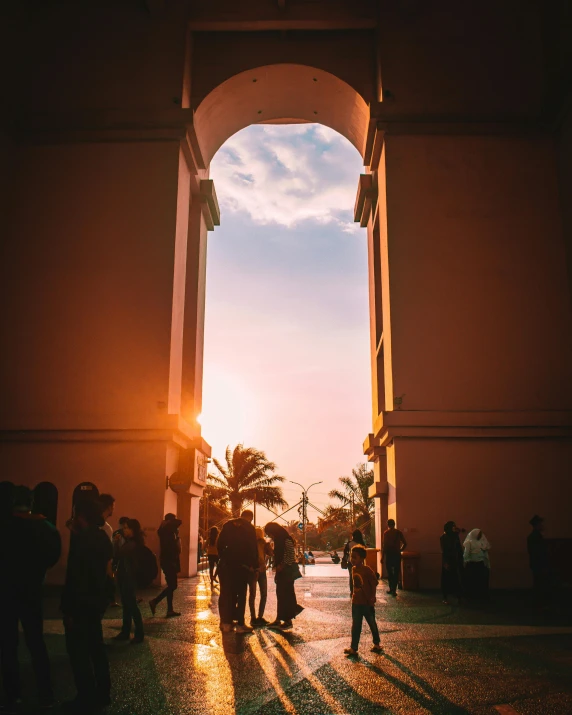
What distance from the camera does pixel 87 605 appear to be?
18.5ft

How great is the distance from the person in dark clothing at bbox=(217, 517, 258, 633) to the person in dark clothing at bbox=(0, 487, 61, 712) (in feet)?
13.7

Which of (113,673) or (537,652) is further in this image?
(537,652)

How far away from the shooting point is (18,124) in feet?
68.6

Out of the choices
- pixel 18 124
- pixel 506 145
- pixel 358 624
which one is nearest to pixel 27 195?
A: pixel 18 124

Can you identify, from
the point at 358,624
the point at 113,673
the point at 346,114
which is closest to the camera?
the point at 113,673

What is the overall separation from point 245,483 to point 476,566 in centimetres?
2410

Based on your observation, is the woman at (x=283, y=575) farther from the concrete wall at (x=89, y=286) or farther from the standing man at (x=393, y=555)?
the concrete wall at (x=89, y=286)

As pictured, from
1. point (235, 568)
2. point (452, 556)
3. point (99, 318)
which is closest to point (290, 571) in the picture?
point (235, 568)

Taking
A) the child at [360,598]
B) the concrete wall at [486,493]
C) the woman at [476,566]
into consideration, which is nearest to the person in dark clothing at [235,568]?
the child at [360,598]

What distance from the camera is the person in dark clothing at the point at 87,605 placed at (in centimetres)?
552

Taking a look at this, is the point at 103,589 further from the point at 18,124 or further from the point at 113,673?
the point at 18,124

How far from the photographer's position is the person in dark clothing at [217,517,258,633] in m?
9.70

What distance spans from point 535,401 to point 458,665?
12.3 metres

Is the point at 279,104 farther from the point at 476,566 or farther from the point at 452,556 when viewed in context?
the point at 476,566
